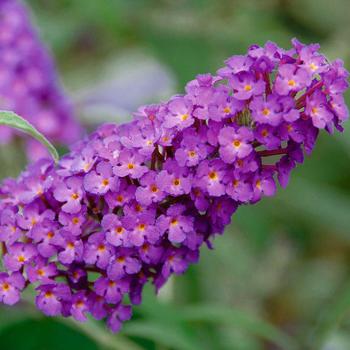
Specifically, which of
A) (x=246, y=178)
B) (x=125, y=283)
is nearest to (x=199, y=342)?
(x=125, y=283)

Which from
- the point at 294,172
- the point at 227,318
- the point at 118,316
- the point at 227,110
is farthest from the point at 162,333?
the point at 294,172

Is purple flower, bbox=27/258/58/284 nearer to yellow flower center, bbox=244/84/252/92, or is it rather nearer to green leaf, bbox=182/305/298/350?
yellow flower center, bbox=244/84/252/92

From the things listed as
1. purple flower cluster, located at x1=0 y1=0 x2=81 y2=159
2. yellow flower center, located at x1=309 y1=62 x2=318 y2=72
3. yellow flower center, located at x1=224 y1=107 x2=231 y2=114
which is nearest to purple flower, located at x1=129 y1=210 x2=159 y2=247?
yellow flower center, located at x1=224 y1=107 x2=231 y2=114

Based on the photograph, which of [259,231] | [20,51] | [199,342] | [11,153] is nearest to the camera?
[199,342]

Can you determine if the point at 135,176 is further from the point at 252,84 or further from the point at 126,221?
the point at 252,84

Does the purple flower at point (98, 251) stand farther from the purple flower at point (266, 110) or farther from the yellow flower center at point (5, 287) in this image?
the purple flower at point (266, 110)

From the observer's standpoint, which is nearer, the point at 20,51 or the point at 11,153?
the point at 20,51

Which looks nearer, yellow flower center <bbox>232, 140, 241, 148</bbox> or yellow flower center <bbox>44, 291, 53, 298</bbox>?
yellow flower center <bbox>232, 140, 241, 148</bbox>
